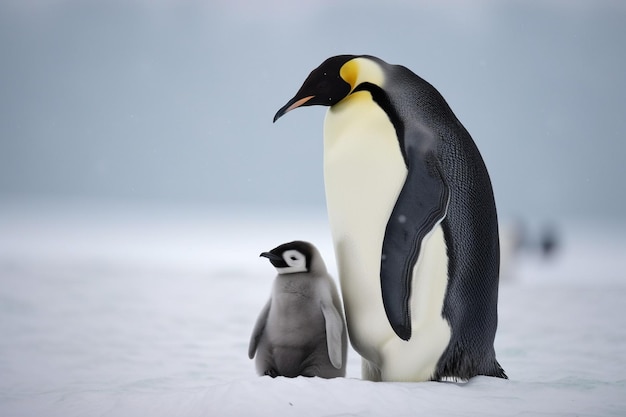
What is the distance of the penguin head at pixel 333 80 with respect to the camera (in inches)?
89.8

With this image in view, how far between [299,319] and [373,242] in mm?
408

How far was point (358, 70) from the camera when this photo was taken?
2.29 meters

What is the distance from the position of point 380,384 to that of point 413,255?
0.36 m

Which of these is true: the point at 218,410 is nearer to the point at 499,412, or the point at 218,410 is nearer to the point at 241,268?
the point at 499,412

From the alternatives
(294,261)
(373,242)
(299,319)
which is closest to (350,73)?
(373,242)

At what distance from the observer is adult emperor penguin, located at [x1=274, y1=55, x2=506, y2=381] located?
205 centimetres

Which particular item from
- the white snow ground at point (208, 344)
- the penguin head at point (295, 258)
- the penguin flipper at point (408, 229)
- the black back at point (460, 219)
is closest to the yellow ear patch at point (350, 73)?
the black back at point (460, 219)

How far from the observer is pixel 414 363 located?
2.18m

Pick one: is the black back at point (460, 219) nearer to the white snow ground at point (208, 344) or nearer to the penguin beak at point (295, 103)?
the white snow ground at point (208, 344)

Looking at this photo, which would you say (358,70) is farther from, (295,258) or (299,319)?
(299,319)

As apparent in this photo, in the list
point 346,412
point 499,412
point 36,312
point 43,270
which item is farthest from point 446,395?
point 43,270

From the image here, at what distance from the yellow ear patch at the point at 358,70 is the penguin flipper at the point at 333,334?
712 mm

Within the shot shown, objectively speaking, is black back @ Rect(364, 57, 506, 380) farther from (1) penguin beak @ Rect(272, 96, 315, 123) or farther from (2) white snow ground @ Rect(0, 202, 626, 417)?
(1) penguin beak @ Rect(272, 96, 315, 123)

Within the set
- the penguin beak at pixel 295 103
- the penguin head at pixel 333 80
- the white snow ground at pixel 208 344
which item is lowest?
the white snow ground at pixel 208 344
